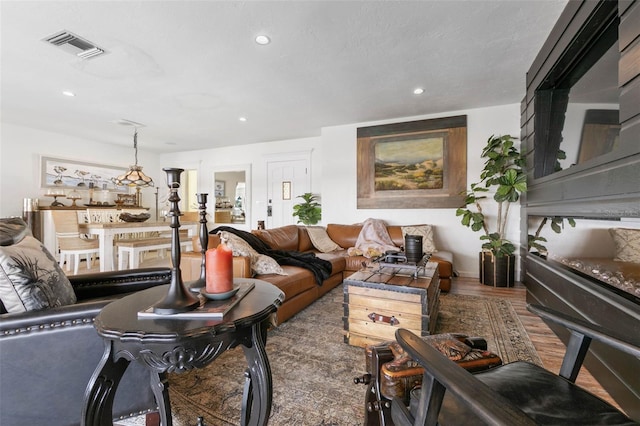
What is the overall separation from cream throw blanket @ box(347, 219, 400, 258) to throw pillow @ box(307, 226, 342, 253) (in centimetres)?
38

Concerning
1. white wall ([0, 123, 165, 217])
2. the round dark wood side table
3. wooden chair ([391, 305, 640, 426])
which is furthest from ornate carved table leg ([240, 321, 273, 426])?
white wall ([0, 123, 165, 217])

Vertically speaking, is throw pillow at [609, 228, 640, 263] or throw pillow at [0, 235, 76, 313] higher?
throw pillow at [609, 228, 640, 263]

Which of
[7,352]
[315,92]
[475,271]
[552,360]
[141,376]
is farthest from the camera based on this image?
[475,271]

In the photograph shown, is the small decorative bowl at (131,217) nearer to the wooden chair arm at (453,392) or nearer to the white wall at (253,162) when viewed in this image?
the white wall at (253,162)

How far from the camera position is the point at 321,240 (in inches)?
168

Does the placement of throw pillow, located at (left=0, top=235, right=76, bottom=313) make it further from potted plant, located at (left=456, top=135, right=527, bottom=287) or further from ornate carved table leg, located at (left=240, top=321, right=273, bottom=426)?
potted plant, located at (left=456, top=135, right=527, bottom=287)

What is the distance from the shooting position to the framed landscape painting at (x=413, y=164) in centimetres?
417

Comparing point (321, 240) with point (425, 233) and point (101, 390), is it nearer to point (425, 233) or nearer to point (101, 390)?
point (425, 233)

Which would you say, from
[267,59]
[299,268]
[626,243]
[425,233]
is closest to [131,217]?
[299,268]

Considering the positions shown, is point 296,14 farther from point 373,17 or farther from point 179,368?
point 179,368

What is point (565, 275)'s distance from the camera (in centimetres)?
199

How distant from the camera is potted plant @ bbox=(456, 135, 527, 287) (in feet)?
11.2

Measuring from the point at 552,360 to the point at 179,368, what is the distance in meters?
2.22

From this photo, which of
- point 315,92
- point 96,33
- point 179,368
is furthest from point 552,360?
point 96,33
